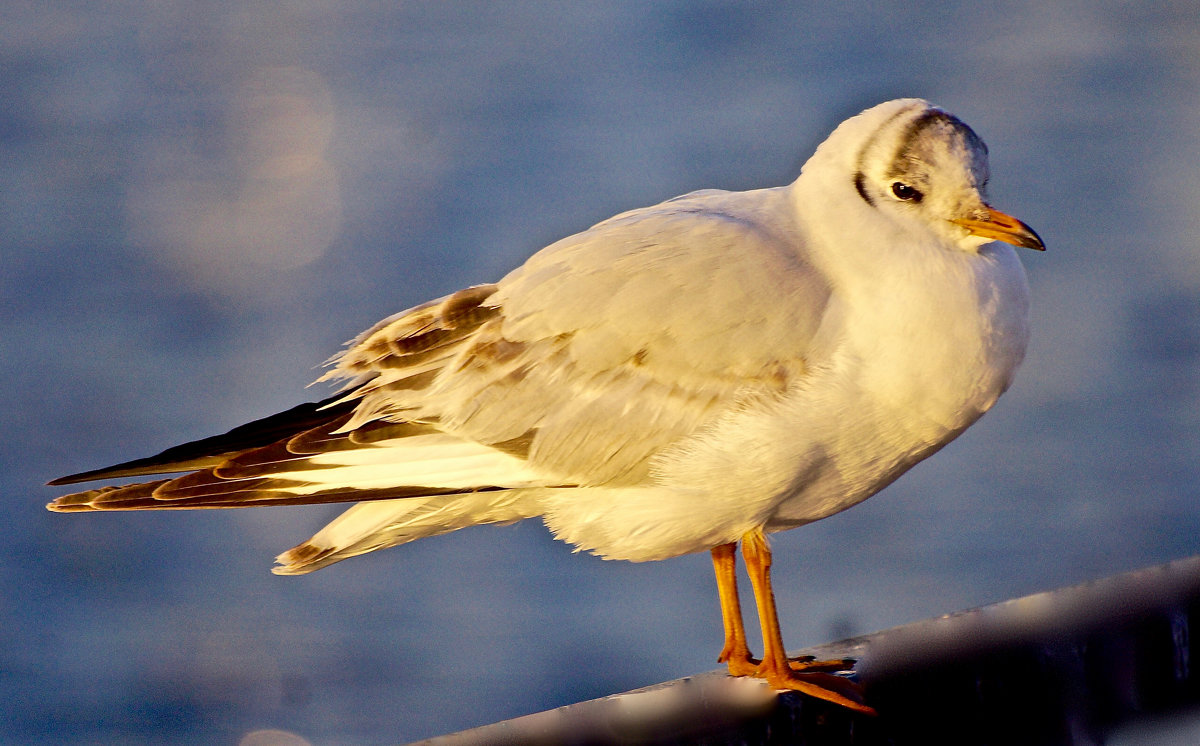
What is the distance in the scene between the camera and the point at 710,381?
316cm

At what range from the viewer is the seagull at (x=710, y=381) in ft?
10.1

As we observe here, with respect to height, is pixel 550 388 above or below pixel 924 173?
below

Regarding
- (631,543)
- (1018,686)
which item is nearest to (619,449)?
(631,543)

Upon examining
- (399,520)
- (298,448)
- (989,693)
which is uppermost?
(298,448)

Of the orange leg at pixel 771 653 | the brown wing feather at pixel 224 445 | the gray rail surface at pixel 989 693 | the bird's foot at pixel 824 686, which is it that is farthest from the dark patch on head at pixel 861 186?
the brown wing feather at pixel 224 445

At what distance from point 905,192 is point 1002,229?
23cm

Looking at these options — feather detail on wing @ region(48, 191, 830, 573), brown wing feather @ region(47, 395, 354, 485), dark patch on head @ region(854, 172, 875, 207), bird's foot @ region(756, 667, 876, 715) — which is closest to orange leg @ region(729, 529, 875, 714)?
bird's foot @ region(756, 667, 876, 715)

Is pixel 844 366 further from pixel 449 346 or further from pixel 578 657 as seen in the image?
pixel 578 657

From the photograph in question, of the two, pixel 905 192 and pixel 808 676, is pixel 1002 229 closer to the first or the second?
pixel 905 192

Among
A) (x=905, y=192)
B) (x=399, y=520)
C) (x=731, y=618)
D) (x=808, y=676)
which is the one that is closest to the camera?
(x=808, y=676)

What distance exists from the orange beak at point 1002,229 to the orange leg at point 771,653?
0.83 metres

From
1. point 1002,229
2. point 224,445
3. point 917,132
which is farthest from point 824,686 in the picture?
point 224,445

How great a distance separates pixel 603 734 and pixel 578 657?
516 centimetres

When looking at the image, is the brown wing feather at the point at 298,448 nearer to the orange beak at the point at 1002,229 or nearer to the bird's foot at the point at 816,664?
the bird's foot at the point at 816,664
